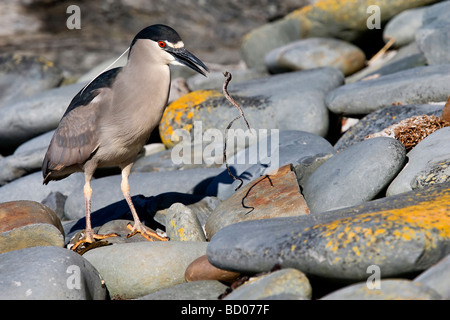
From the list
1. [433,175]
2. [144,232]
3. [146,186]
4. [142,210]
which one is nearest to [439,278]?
[433,175]

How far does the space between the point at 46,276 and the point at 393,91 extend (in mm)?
3963

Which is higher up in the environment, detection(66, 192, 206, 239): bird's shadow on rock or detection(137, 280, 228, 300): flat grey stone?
detection(137, 280, 228, 300): flat grey stone

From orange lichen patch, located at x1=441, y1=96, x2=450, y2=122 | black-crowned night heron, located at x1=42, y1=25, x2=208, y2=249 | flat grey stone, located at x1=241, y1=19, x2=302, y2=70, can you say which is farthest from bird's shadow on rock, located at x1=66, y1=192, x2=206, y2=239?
flat grey stone, located at x1=241, y1=19, x2=302, y2=70

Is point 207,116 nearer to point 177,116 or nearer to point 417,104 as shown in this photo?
point 177,116

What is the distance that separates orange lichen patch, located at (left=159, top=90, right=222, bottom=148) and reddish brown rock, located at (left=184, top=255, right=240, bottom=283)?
10.9 ft

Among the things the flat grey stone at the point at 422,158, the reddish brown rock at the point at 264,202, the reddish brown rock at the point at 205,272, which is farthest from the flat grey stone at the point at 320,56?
the reddish brown rock at the point at 205,272

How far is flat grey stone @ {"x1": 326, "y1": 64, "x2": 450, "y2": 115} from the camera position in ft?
19.8

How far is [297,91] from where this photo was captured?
6.98 metres

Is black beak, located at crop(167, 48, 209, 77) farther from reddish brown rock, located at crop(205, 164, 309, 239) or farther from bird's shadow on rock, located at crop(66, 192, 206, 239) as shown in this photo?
bird's shadow on rock, located at crop(66, 192, 206, 239)

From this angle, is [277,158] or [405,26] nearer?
[277,158]

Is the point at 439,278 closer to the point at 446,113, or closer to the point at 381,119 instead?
the point at 446,113

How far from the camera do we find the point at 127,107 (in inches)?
202

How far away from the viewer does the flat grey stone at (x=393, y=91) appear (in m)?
6.05
